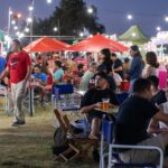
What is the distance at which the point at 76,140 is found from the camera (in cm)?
812

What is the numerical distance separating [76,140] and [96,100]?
2.78ft

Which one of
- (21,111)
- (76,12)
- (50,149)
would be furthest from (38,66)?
(76,12)

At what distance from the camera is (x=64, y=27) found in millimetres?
68188

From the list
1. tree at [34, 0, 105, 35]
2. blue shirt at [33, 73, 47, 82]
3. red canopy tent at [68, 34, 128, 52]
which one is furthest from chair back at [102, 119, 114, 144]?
tree at [34, 0, 105, 35]

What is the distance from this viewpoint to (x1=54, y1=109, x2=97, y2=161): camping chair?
8.08 meters

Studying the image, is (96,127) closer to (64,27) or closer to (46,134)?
(46,134)

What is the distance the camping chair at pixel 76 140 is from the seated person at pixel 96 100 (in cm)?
15

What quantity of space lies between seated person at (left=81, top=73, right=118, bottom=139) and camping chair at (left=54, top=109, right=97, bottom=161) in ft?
0.50

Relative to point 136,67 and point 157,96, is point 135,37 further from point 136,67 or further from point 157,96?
point 157,96

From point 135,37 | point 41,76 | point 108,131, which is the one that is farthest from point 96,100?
point 135,37

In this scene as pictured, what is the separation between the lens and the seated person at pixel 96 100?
8329mm

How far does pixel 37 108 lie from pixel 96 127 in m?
7.61

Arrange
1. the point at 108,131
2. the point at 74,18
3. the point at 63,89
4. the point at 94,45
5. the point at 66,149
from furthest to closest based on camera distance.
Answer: the point at 74,18
the point at 94,45
the point at 63,89
the point at 66,149
the point at 108,131

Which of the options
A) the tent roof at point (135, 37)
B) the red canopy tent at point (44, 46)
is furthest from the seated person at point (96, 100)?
the tent roof at point (135, 37)
